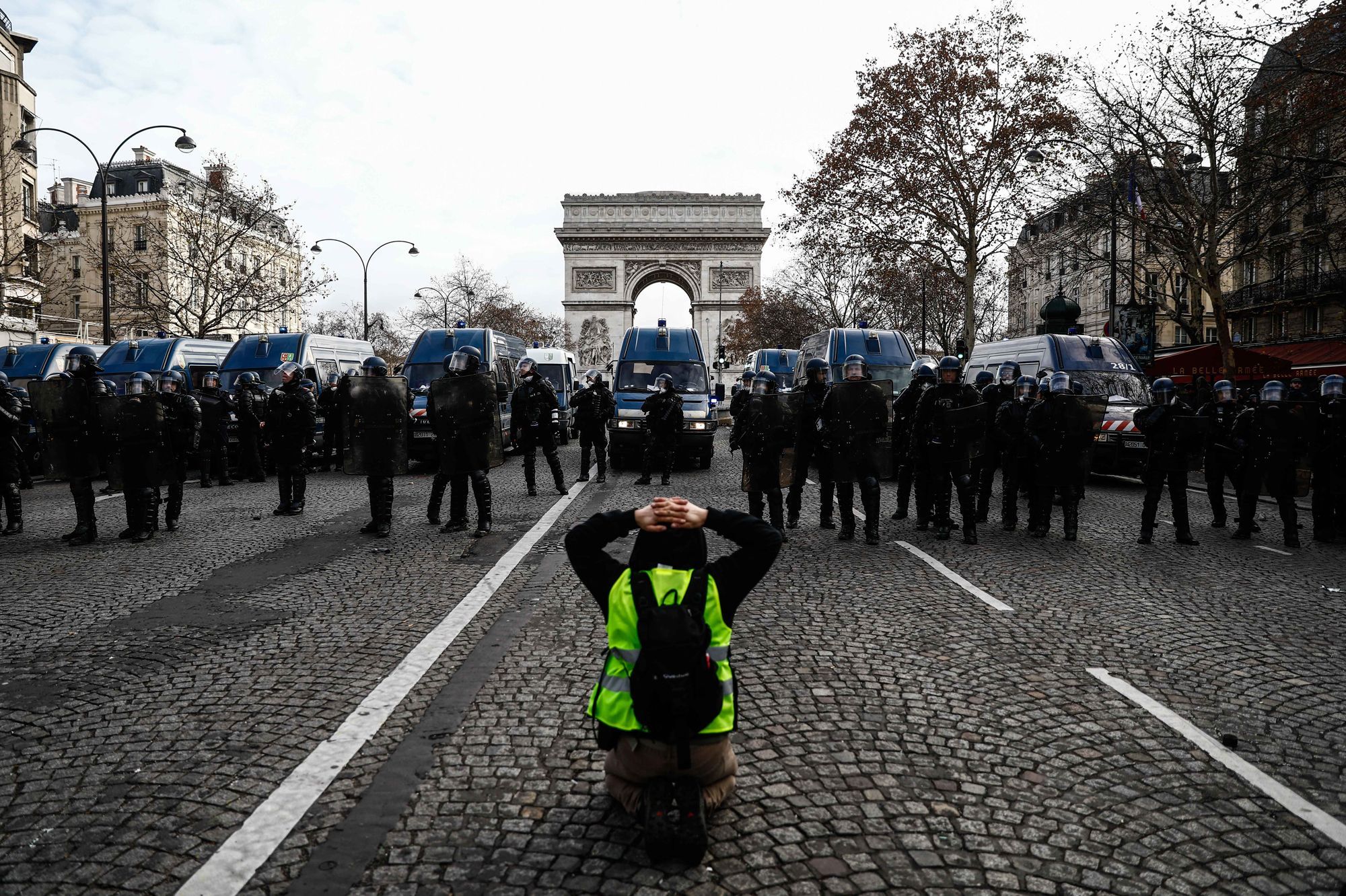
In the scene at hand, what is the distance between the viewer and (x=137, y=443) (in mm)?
9305

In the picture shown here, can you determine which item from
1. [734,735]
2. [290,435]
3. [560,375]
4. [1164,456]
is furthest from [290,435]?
[560,375]

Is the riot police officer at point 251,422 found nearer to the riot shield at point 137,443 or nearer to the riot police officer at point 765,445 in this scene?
the riot shield at point 137,443

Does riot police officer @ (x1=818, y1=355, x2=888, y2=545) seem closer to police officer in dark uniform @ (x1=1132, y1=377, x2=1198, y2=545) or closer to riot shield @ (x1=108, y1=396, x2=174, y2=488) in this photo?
police officer in dark uniform @ (x1=1132, y1=377, x2=1198, y2=545)

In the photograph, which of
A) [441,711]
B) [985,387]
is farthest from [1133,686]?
[985,387]

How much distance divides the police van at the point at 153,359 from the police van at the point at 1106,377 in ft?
49.3

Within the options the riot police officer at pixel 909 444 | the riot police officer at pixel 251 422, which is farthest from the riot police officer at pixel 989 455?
the riot police officer at pixel 251 422

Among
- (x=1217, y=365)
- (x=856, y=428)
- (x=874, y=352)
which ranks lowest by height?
(x=856, y=428)

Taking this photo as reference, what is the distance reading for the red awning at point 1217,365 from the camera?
20.5 meters

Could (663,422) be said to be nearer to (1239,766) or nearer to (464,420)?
(464,420)

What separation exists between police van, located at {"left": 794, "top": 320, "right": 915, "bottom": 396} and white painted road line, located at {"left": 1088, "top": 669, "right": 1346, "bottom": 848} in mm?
13572

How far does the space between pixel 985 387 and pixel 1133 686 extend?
7175 mm

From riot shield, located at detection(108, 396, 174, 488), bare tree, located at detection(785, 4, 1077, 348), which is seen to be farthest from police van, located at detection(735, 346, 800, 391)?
riot shield, located at detection(108, 396, 174, 488)

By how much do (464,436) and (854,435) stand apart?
155 inches

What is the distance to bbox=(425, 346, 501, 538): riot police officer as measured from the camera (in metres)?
9.48
